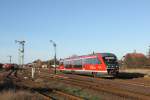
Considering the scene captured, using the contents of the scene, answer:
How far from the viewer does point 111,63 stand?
38250 mm

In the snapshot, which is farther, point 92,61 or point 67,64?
point 67,64

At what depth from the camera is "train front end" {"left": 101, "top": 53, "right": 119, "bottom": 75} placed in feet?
123

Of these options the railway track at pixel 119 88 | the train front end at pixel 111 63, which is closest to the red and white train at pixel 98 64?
the train front end at pixel 111 63

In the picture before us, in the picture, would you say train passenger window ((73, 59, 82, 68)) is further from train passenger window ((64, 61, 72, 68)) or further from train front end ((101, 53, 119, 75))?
train front end ((101, 53, 119, 75))

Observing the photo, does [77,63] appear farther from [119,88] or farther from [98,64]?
[119,88]

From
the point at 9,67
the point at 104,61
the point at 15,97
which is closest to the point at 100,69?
the point at 104,61

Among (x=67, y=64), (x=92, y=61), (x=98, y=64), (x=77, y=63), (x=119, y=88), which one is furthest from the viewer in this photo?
(x=67, y=64)

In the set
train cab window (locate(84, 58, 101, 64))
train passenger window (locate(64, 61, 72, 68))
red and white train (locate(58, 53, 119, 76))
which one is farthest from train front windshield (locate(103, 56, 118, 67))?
train passenger window (locate(64, 61, 72, 68))

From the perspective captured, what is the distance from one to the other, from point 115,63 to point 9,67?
45614 millimetres

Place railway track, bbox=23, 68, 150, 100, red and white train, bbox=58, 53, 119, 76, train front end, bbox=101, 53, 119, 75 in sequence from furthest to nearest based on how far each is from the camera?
red and white train, bbox=58, 53, 119, 76 → train front end, bbox=101, 53, 119, 75 → railway track, bbox=23, 68, 150, 100

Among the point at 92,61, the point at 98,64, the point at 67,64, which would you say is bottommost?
the point at 98,64

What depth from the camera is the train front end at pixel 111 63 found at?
37.6 metres

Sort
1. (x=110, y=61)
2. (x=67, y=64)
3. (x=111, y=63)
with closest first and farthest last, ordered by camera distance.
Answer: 1. (x=111, y=63)
2. (x=110, y=61)
3. (x=67, y=64)

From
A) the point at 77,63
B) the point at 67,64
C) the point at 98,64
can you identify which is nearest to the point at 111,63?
the point at 98,64
